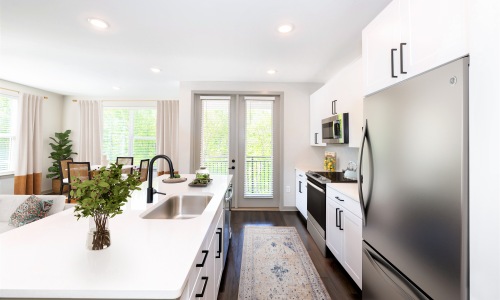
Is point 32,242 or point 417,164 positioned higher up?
point 417,164

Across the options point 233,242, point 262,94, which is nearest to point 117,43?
point 262,94

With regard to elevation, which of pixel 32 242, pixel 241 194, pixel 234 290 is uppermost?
pixel 32 242

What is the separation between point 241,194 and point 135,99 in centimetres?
395

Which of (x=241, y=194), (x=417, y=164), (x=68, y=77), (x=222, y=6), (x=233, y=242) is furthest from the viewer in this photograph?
(x=241, y=194)

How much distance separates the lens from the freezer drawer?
3.55 feet

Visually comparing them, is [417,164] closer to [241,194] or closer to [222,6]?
[222,6]

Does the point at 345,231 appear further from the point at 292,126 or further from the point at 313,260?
the point at 292,126

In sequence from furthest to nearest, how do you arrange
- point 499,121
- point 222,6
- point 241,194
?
point 241,194 → point 222,6 → point 499,121

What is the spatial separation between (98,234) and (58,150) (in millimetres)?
6075

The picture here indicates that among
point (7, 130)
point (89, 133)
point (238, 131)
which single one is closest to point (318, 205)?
point (238, 131)

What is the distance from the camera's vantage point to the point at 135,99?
567cm

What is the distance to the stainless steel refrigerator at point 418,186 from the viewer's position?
2.77 ft

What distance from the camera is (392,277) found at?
1189 mm

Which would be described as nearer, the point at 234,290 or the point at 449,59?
the point at 449,59
